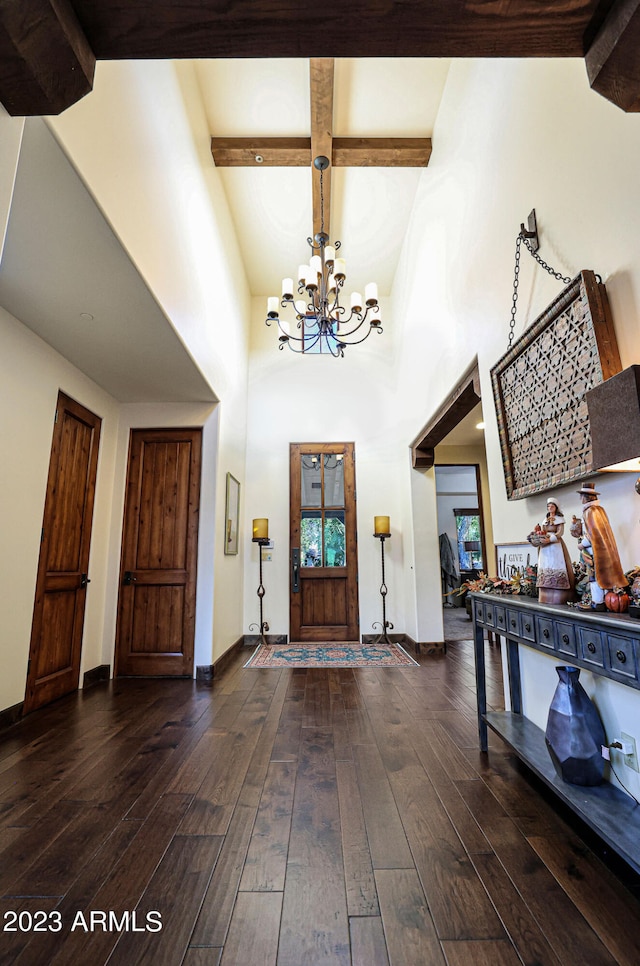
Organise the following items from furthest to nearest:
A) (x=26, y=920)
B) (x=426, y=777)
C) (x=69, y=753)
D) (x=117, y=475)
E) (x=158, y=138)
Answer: (x=117, y=475), (x=158, y=138), (x=69, y=753), (x=426, y=777), (x=26, y=920)

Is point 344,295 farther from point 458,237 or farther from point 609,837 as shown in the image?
point 609,837

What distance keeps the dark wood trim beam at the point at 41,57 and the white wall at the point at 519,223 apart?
173 centimetres

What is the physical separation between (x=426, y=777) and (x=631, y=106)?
2588 millimetres

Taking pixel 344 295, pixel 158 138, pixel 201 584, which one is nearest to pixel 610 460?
pixel 158 138

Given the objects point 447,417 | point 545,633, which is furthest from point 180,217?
point 545,633

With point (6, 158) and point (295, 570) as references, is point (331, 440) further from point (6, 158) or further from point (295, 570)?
point (6, 158)

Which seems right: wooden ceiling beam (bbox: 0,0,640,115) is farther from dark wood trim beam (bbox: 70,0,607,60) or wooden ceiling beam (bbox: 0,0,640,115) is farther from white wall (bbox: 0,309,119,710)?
white wall (bbox: 0,309,119,710)

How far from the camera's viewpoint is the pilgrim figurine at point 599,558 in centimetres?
151

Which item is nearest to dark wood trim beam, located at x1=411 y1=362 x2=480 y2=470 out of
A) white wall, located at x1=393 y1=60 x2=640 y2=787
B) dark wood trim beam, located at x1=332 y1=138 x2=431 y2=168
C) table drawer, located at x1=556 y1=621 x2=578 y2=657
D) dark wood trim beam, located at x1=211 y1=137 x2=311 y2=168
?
white wall, located at x1=393 y1=60 x2=640 y2=787

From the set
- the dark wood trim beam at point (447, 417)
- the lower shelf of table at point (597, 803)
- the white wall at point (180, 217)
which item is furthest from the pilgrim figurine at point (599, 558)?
the white wall at point (180, 217)

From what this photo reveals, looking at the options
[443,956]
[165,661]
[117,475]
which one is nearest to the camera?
[443,956]

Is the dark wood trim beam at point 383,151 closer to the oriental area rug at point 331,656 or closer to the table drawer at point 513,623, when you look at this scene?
the table drawer at point 513,623

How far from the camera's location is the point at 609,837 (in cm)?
135

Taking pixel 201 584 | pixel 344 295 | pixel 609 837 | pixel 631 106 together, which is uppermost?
pixel 344 295
